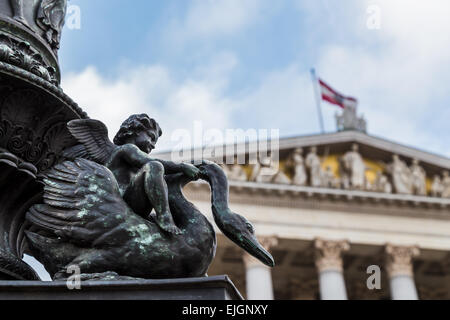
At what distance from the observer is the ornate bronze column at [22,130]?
3.43 meters

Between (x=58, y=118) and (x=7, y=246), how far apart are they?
63 cm

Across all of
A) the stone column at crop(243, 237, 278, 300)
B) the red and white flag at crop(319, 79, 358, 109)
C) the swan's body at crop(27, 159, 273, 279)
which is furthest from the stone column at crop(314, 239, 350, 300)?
the swan's body at crop(27, 159, 273, 279)

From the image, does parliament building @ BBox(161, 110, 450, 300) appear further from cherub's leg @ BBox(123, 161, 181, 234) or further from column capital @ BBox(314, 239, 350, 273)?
cherub's leg @ BBox(123, 161, 181, 234)

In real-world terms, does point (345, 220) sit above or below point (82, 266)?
above

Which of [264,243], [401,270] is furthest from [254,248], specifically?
[401,270]

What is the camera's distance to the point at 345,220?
31547 mm

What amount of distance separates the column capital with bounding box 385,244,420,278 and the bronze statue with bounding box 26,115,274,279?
28374 mm

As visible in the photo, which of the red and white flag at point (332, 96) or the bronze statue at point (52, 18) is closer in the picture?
the bronze statue at point (52, 18)

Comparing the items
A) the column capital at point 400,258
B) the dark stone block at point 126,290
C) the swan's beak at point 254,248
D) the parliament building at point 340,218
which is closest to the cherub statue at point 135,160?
the swan's beak at point 254,248

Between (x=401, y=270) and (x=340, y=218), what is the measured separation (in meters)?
3.11
